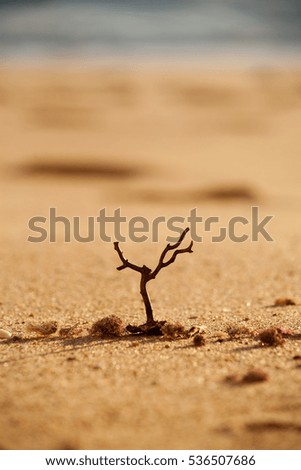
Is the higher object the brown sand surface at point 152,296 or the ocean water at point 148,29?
the ocean water at point 148,29

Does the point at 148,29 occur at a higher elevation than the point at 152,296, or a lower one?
higher

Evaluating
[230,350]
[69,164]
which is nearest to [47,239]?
[230,350]

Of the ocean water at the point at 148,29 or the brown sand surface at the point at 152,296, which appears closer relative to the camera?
the brown sand surface at the point at 152,296

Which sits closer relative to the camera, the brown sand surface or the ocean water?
the brown sand surface

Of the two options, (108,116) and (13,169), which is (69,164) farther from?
(108,116)

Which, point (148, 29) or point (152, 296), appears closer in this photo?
point (152, 296)
